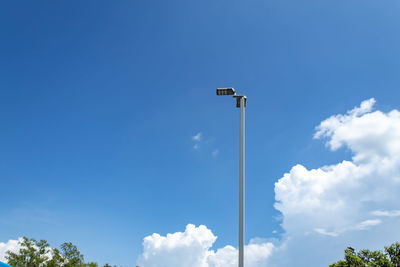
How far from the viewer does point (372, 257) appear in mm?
29406

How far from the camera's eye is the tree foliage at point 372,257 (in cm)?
2838

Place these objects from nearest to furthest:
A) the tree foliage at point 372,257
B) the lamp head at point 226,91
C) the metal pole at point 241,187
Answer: the metal pole at point 241,187 → the lamp head at point 226,91 → the tree foliage at point 372,257

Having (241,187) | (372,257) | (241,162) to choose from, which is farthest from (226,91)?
(372,257)

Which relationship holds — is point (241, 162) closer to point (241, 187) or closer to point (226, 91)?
point (241, 187)

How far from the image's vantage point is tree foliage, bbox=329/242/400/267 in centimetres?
2838

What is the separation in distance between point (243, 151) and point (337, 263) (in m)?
27.4

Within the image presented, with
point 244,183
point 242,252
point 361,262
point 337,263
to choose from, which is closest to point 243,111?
point 244,183

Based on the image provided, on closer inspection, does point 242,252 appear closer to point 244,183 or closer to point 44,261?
point 244,183

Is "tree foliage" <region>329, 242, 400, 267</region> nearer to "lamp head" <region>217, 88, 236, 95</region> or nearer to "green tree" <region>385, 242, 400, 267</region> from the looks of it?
"green tree" <region>385, 242, 400, 267</region>

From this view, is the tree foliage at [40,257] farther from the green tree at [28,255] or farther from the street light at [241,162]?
the street light at [241,162]

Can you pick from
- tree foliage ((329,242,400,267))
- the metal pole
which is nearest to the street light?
the metal pole

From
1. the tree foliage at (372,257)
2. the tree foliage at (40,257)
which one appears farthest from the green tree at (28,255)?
the tree foliage at (372,257)

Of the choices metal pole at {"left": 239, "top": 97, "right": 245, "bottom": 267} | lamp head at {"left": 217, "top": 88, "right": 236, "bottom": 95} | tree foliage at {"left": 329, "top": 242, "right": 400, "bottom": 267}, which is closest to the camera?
metal pole at {"left": 239, "top": 97, "right": 245, "bottom": 267}

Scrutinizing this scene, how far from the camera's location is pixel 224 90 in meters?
9.97
